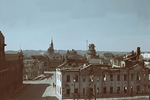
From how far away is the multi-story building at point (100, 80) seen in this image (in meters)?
43.3

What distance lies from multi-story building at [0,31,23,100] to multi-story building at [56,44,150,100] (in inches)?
507

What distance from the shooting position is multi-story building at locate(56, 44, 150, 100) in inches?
1706

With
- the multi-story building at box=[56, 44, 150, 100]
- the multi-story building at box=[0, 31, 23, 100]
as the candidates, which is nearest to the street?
the multi-story building at box=[0, 31, 23, 100]

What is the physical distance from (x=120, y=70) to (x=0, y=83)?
28286 millimetres

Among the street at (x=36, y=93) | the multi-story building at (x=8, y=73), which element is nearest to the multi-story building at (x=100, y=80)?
the street at (x=36, y=93)

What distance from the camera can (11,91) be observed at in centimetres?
5084

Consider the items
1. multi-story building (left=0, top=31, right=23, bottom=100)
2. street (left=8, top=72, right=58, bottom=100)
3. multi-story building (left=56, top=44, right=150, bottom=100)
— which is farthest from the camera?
street (left=8, top=72, right=58, bottom=100)

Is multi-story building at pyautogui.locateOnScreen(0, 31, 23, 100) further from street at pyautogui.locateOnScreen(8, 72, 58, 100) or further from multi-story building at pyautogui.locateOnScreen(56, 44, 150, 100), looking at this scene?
multi-story building at pyautogui.locateOnScreen(56, 44, 150, 100)

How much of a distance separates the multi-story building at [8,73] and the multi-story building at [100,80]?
1289 cm

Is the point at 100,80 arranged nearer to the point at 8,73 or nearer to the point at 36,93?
the point at 36,93

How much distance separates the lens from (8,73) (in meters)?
48.3

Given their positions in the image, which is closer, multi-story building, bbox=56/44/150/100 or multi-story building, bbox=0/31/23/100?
multi-story building, bbox=0/31/23/100

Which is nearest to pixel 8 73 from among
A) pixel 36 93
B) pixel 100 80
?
pixel 36 93

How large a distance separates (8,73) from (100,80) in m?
23.8
